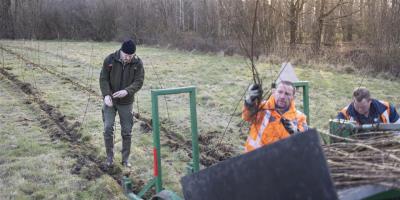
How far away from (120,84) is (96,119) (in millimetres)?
3217

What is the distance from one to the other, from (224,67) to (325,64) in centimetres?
389

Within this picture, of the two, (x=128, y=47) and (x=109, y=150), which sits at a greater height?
(x=128, y=47)

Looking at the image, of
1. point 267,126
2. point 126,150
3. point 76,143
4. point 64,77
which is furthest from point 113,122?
point 64,77

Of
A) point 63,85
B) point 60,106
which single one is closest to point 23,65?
point 63,85

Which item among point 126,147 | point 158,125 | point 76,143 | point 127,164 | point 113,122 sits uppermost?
point 158,125

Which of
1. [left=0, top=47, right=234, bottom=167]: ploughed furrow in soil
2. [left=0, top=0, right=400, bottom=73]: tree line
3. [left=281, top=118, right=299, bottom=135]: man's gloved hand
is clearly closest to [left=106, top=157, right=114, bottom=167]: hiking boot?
[left=0, top=47, right=234, bottom=167]: ploughed furrow in soil

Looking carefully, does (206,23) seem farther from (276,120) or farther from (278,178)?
(278,178)

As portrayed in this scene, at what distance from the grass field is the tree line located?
1684mm

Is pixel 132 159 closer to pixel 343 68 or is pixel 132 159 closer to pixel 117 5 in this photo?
pixel 343 68

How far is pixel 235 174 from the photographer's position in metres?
2.29

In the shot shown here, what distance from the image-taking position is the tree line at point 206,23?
15.6 m

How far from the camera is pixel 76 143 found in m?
7.20

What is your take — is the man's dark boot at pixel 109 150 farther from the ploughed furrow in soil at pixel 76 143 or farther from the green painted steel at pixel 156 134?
the green painted steel at pixel 156 134

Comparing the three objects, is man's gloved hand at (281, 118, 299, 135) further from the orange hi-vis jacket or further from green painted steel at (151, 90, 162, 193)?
green painted steel at (151, 90, 162, 193)
